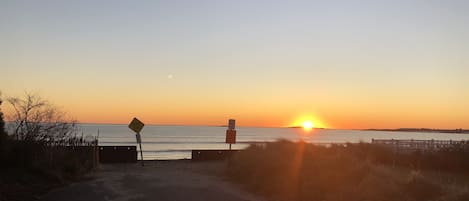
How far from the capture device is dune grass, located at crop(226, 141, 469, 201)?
607 inches

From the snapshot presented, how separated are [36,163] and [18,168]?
1.20m

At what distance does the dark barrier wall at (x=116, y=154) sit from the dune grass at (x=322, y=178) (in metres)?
9.79

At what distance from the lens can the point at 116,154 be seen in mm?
34219

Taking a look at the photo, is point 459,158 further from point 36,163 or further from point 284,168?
point 36,163

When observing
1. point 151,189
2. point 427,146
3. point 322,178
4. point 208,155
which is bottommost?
point 151,189

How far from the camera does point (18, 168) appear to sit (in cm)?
1883

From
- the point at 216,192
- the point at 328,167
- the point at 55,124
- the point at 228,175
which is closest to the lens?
the point at 216,192

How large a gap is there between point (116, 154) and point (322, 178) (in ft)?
63.2

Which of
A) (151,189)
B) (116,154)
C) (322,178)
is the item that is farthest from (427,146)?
(151,189)

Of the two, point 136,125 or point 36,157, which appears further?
point 136,125

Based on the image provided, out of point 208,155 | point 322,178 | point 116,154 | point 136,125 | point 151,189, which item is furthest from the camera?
point 208,155

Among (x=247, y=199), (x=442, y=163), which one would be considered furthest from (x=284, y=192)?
(x=442, y=163)

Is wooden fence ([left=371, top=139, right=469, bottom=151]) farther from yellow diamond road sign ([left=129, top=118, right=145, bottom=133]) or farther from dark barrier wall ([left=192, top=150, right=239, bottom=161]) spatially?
yellow diamond road sign ([left=129, top=118, right=145, bottom=133])

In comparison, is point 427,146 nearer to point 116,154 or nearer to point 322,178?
point 116,154
